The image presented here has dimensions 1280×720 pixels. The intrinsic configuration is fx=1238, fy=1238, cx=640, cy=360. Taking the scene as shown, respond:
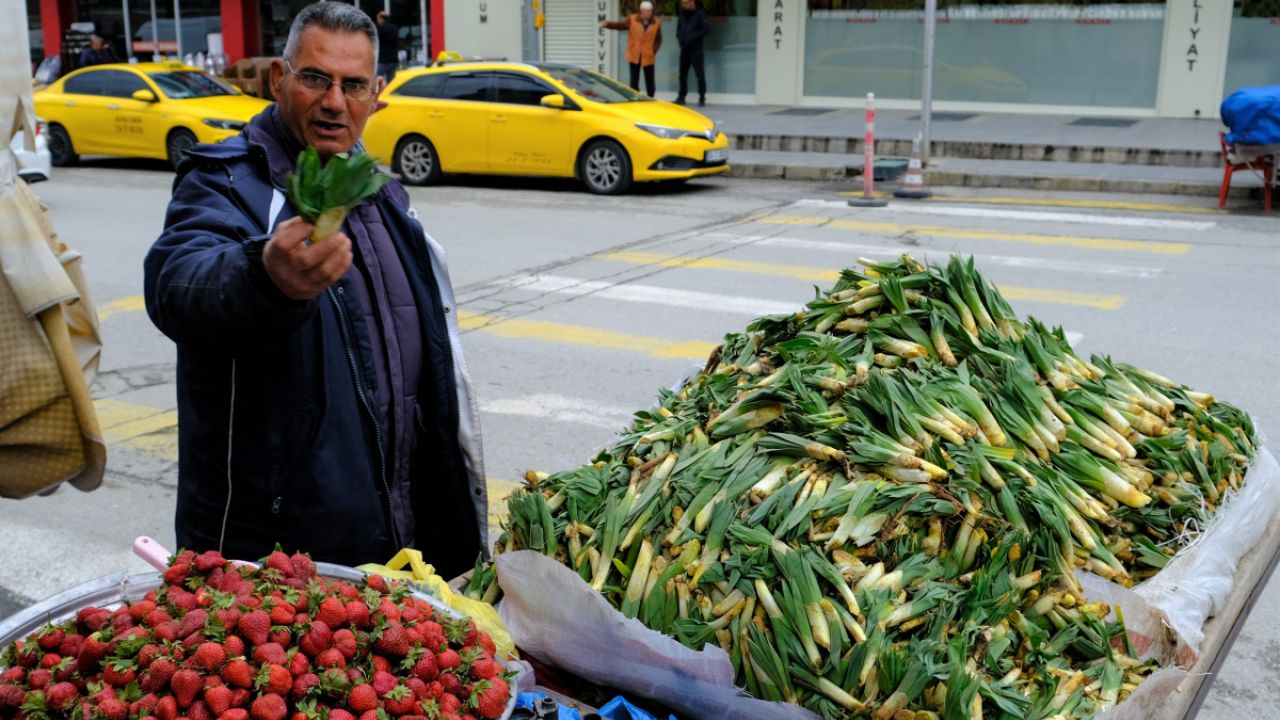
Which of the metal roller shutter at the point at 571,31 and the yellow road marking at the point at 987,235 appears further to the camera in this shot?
the metal roller shutter at the point at 571,31

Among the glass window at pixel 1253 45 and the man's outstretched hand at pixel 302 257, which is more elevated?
the glass window at pixel 1253 45

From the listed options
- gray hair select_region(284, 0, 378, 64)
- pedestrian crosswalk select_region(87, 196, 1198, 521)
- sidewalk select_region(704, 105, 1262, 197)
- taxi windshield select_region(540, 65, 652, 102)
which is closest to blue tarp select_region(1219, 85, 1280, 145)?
pedestrian crosswalk select_region(87, 196, 1198, 521)

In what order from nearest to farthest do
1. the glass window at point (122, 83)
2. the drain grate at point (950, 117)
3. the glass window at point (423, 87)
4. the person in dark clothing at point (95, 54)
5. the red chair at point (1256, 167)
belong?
the red chair at point (1256, 167), the glass window at point (423, 87), the glass window at point (122, 83), the drain grate at point (950, 117), the person in dark clothing at point (95, 54)

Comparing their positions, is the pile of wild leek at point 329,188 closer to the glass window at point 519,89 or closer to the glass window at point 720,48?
the glass window at point 519,89

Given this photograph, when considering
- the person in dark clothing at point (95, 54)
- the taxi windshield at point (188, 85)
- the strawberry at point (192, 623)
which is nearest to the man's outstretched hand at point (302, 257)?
the strawberry at point (192, 623)

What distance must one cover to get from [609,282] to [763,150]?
1026 centimetres

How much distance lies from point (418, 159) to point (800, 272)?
26.5ft

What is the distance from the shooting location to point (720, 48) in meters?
25.2

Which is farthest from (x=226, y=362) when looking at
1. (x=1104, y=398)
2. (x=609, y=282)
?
(x=609, y=282)

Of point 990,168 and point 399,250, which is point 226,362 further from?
point 990,168

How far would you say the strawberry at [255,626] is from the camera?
203cm

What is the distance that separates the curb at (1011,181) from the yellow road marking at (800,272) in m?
6.51

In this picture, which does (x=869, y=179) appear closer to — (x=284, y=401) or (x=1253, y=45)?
(x=1253, y=45)

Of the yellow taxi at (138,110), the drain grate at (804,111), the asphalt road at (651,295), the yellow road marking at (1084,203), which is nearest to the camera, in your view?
the asphalt road at (651,295)
